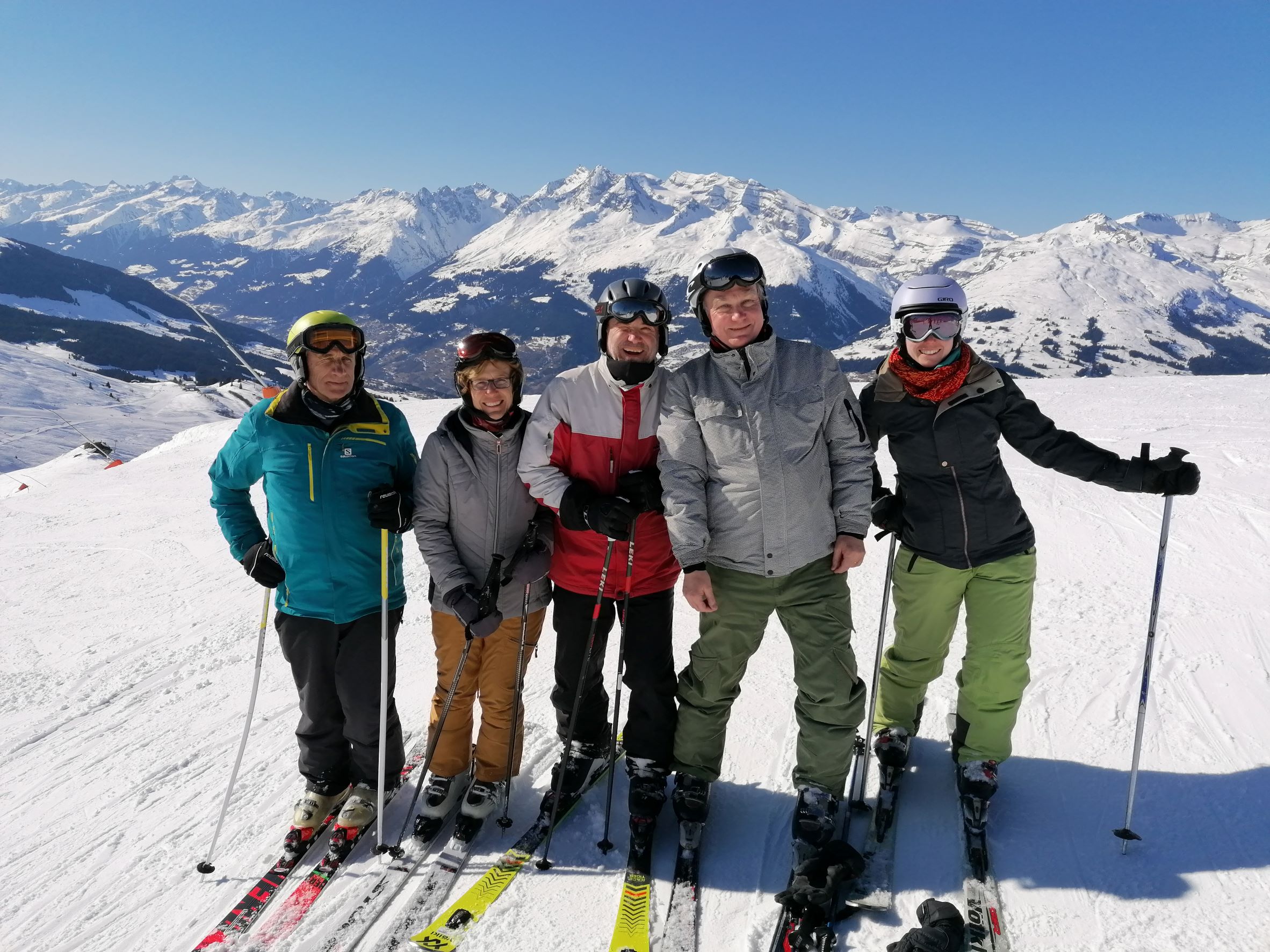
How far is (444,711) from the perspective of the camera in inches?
154

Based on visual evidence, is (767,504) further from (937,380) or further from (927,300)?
(927,300)

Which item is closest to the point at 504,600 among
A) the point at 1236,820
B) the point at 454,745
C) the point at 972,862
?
the point at 454,745

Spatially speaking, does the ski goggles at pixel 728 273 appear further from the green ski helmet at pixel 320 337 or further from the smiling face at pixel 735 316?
the green ski helmet at pixel 320 337

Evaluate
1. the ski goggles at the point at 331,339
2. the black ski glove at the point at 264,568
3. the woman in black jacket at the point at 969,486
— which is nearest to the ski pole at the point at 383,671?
the black ski glove at the point at 264,568

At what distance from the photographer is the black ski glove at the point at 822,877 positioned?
3.13 metres

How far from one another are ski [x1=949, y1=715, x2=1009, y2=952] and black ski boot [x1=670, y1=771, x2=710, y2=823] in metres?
1.25

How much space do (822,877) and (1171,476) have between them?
2551 mm

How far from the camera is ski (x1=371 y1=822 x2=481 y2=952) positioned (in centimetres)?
324

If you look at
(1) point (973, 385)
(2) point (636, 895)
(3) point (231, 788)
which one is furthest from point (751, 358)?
(3) point (231, 788)

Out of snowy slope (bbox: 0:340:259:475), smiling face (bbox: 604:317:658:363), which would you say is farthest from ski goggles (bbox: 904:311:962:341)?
snowy slope (bbox: 0:340:259:475)

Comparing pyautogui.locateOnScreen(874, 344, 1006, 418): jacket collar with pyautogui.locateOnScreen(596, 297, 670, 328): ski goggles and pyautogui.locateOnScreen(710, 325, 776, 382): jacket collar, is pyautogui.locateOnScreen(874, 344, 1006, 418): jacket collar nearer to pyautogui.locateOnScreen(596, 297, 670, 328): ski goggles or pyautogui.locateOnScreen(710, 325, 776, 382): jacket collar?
pyautogui.locateOnScreen(710, 325, 776, 382): jacket collar

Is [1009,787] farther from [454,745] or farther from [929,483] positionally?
[454,745]

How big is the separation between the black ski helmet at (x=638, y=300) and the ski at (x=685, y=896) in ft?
8.09

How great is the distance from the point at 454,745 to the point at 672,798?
49.8 inches
